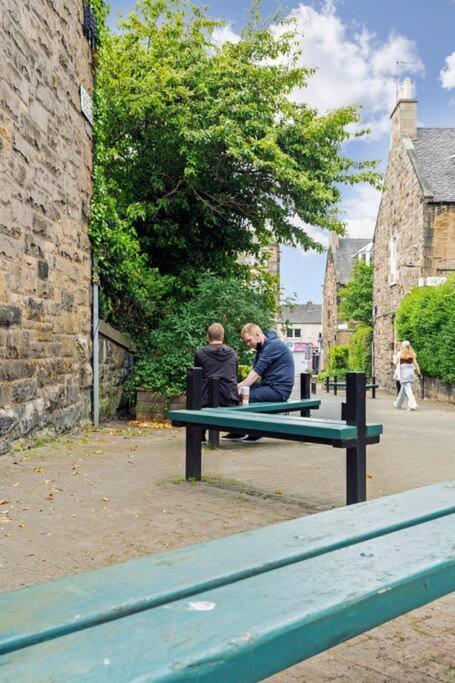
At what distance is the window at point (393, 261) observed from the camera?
28.1m

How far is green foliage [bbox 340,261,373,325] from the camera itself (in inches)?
1693

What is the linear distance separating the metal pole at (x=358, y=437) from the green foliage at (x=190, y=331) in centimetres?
638

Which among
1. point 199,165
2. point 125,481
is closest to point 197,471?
point 125,481

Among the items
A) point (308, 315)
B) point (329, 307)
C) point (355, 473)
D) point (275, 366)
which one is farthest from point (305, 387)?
point (308, 315)

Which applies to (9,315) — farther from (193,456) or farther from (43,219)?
(193,456)

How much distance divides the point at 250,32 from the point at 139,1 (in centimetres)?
264

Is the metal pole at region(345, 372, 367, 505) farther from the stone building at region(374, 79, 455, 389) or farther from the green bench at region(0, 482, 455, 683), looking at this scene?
the stone building at region(374, 79, 455, 389)

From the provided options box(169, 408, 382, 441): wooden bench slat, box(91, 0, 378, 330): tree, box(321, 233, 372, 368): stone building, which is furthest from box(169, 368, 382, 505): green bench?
box(321, 233, 372, 368): stone building

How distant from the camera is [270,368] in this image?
27.8ft

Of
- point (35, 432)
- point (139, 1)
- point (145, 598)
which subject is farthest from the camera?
point (139, 1)

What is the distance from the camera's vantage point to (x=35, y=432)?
7.53 m

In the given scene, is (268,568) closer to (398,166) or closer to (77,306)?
(77,306)

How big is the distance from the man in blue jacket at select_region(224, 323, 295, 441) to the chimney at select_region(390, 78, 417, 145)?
69.1 ft

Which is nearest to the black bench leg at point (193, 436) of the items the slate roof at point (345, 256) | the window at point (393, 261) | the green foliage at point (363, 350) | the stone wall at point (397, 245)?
the stone wall at point (397, 245)
